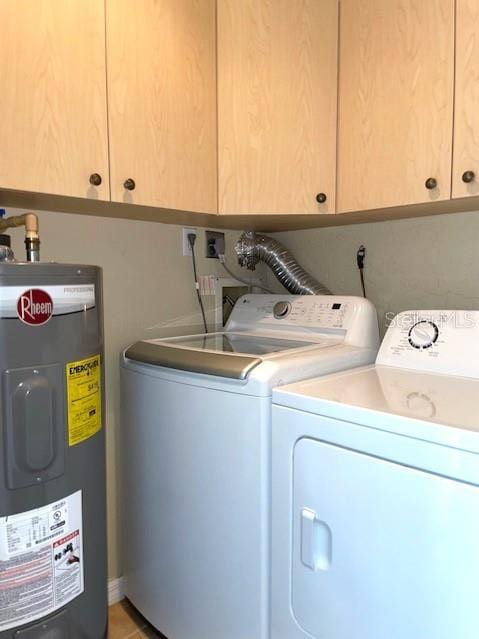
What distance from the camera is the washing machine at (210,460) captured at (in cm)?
118

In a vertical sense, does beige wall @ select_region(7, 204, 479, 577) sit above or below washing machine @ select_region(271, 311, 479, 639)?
above

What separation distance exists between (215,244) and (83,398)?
109 cm

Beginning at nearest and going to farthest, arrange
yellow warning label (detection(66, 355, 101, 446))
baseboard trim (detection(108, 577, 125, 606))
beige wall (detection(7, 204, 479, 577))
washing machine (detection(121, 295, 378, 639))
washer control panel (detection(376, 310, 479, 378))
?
yellow warning label (detection(66, 355, 101, 446)) → washing machine (detection(121, 295, 378, 639)) → washer control panel (detection(376, 310, 479, 378)) → beige wall (detection(7, 204, 479, 577)) → baseboard trim (detection(108, 577, 125, 606))

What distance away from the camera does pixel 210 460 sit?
1.26 meters

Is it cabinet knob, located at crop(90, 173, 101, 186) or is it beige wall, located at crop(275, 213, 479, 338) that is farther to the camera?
beige wall, located at crop(275, 213, 479, 338)

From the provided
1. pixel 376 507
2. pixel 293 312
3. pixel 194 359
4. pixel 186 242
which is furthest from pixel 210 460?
pixel 186 242

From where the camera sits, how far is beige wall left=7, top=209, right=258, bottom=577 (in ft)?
5.21

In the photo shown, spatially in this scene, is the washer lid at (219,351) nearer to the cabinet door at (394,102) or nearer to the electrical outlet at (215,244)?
the electrical outlet at (215,244)

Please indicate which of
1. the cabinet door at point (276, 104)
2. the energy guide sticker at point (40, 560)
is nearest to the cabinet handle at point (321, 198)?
the cabinet door at point (276, 104)

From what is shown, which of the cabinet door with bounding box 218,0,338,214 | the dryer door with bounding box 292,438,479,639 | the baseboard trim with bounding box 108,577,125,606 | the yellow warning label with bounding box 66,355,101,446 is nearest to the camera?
the dryer door with bounding box 292,438,479,639

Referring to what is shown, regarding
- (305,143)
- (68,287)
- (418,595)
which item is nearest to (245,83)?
(305,143)

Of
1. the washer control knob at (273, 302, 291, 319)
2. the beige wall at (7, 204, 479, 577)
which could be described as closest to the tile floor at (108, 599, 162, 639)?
the beige wall at (7, 204, 479, 577)

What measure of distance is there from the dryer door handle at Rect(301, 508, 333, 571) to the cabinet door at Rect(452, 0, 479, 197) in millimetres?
962

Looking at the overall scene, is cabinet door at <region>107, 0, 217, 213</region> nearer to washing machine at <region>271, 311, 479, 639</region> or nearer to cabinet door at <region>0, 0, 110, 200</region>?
cabinet door at <region>0, 0, 110, 200</region>
